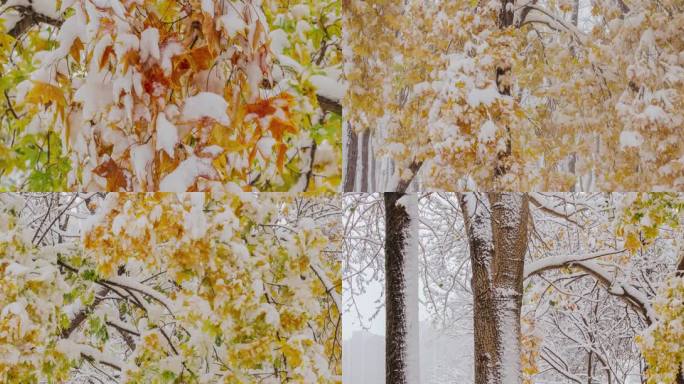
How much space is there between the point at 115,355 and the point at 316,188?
62cm

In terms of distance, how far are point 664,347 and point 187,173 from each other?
48.2 inches

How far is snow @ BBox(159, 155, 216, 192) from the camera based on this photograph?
1.60 meters

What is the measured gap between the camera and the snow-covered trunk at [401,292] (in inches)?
69.2

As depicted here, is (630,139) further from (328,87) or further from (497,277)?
(328,87)

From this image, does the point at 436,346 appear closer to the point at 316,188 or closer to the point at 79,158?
the point at 316,188

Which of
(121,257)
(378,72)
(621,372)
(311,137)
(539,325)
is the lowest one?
(621,372)

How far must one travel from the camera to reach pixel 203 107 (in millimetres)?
1583

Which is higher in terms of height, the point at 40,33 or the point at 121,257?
the point at 40,33

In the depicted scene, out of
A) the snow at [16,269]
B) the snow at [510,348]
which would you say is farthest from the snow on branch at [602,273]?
the snow at [16,269]

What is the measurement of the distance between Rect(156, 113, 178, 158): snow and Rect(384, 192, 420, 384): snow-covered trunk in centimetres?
54

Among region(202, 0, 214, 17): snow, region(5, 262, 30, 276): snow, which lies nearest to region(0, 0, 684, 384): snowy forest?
region(5, 262, 30, 276): snow

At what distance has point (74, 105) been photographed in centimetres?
162

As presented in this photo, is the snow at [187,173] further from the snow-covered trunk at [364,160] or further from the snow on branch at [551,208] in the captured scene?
the snow on branch at [551,208]

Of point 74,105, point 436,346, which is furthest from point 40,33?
point 436,346
